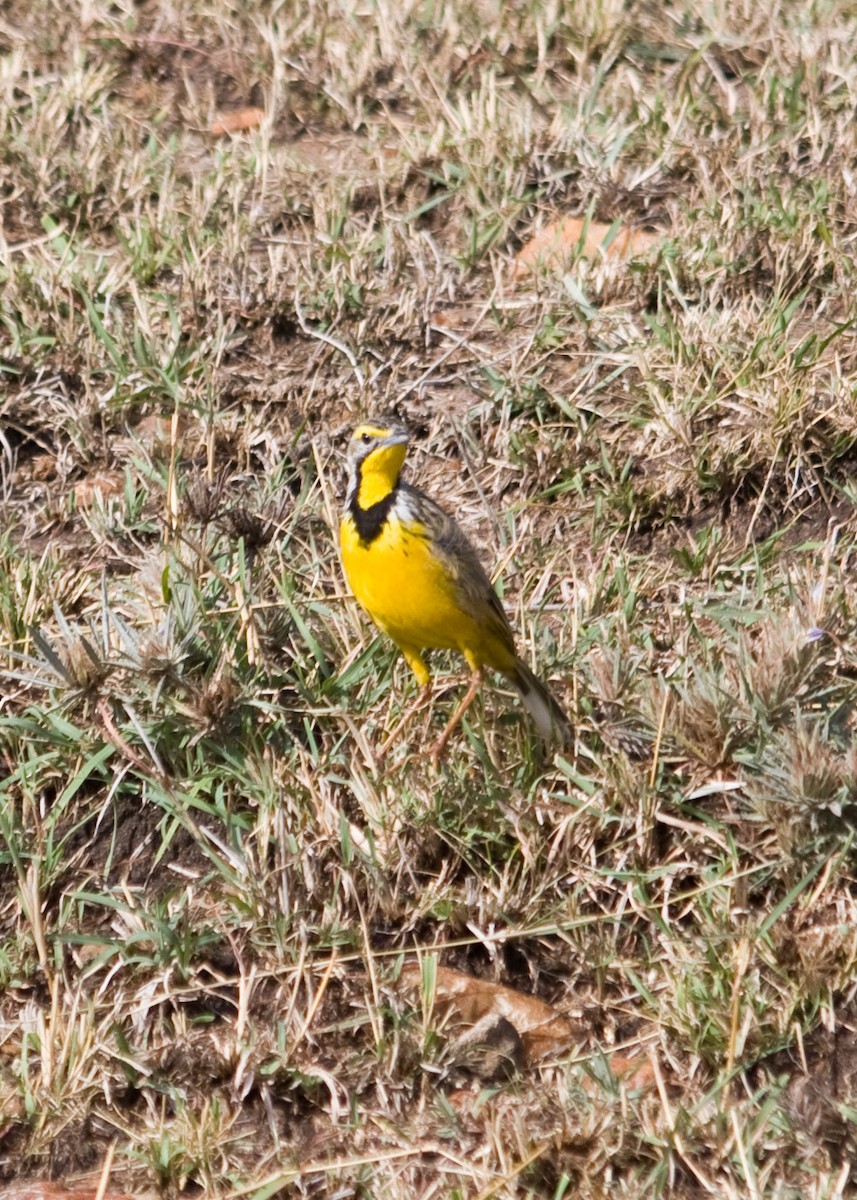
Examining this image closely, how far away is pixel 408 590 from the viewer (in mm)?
4672

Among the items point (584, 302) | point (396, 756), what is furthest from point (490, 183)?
point (396, 756)

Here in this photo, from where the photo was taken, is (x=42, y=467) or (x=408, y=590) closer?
(x=408, y=590)

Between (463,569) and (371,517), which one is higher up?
(371,517)

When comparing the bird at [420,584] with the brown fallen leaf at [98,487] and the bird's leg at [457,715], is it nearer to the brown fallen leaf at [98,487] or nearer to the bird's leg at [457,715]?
the bird's leg at [457,715]

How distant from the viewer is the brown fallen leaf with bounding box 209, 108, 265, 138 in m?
7.48

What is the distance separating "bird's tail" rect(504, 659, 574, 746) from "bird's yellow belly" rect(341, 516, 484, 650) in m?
0.17

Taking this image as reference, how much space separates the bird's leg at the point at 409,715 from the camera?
477 cm

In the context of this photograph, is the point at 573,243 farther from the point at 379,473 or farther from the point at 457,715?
the point at 457,715

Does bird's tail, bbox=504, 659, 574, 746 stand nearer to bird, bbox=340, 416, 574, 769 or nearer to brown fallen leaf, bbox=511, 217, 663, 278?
bird, bbox=340, 416, 574, 769

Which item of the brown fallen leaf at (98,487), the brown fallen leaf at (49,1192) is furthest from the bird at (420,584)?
the brown fallen leaf at (49,1192)

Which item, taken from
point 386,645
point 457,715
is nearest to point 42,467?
point 386,645

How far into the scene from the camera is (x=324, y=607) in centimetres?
531

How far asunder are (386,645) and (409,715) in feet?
1.40

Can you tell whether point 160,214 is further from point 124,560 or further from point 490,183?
point 124,560
